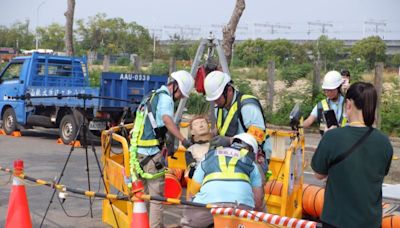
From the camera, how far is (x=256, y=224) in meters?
4.11

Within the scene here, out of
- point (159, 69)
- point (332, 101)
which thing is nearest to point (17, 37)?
point (159, 69)

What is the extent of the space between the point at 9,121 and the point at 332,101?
11451 millimetres

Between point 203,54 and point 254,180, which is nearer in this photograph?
point 254,180

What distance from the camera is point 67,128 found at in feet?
49.8

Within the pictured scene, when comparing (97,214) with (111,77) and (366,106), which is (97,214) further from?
(111,77)

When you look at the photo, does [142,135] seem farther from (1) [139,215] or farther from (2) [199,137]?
(1) [139,215]

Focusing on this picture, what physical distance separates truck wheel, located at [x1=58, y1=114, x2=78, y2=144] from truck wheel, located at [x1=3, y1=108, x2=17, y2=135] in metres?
2.04

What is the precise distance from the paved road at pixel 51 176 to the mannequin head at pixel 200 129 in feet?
2.84

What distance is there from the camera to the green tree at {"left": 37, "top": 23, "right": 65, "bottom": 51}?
265 feet

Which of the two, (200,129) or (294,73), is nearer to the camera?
(200,129)

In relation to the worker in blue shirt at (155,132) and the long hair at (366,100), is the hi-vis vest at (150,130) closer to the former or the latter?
the worker in blue shirt at (155,132)

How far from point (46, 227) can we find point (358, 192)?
14.5 feet

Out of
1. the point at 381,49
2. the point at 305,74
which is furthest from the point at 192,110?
the point at 381,49

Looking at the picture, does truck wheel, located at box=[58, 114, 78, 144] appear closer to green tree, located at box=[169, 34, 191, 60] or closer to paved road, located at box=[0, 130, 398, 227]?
paved road, located at box=[0, 130, 398, 227]
